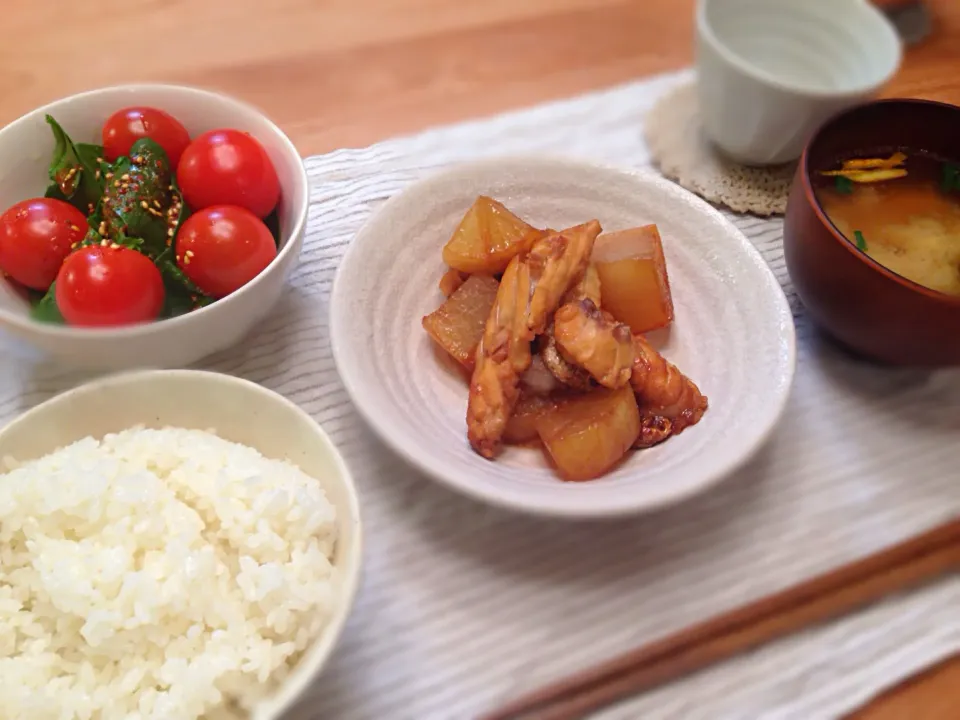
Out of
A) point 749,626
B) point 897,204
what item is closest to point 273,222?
point 749,626

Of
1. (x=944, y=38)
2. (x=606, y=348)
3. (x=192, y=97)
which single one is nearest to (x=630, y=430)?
(x=606, y=348)

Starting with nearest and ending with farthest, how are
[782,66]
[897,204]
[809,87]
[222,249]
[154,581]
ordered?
[154,581]
[222,249]
[897,204]
[809,87]
[782,66]

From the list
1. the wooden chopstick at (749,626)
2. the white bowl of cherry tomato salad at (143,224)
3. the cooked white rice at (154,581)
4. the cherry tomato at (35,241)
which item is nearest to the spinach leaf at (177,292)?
the white bowl of cherry tomato salad at (143,224)

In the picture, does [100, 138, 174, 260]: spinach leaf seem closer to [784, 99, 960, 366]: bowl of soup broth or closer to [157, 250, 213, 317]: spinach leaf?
[157, 250, 213, 317]: spinach leaf

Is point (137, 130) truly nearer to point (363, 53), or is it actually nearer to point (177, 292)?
point (177, 292)

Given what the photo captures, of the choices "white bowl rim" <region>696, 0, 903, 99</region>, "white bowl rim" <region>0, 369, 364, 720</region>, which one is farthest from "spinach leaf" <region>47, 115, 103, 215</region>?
"white bowl rim" <region>696, 0, 903, 99</region>

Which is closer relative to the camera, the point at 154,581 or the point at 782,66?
the point at 154,581

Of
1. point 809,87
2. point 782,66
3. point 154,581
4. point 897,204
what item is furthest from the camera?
point 782,66
